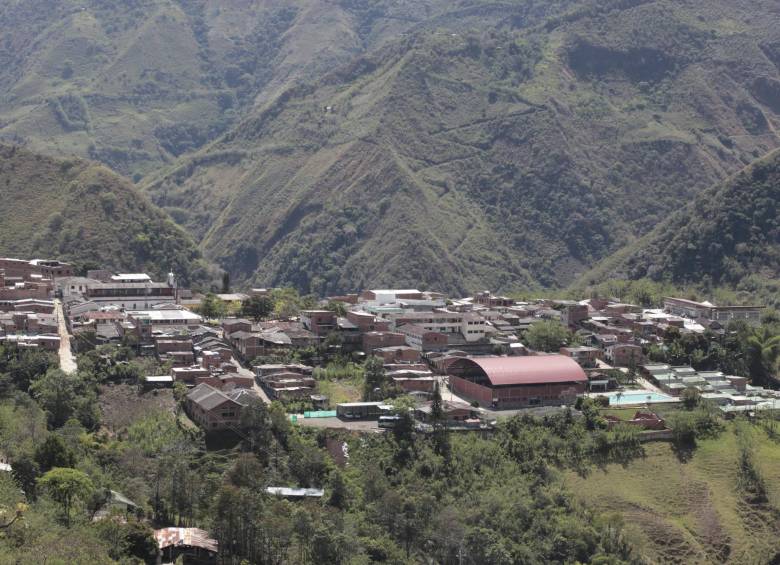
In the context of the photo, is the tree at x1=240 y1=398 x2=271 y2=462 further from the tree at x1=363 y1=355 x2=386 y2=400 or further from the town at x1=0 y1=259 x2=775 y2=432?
the tree at x1=363 y1=355 x2=386 y2=400

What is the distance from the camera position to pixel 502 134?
145 metres

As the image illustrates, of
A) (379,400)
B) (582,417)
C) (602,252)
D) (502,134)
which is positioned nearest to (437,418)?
(379,400)

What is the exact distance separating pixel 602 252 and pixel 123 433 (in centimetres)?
9003

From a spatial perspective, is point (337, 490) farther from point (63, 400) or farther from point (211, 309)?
point (211, 309)

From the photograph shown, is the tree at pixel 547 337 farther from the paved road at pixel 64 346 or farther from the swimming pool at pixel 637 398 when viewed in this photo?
Result: the paved road at pixel 64 346

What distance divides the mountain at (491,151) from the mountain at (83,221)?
75.4ft

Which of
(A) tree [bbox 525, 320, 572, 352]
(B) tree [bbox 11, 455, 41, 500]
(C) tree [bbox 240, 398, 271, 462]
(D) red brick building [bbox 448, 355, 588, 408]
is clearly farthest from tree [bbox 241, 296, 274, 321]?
(B) tree [bbox 11, 455, 41, 500]

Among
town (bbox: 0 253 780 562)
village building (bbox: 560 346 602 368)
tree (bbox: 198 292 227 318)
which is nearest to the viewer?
town (bbox: 0 253 780 562)

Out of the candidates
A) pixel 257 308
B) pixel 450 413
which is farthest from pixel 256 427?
pixel 257 308

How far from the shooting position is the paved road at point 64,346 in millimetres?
56156

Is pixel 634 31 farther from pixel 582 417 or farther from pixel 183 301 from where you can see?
pixel 582 417

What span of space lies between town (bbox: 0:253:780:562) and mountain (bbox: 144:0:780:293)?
148ft

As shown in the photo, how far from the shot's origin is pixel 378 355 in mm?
62375

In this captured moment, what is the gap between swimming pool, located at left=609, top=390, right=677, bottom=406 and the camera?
59.9 m
